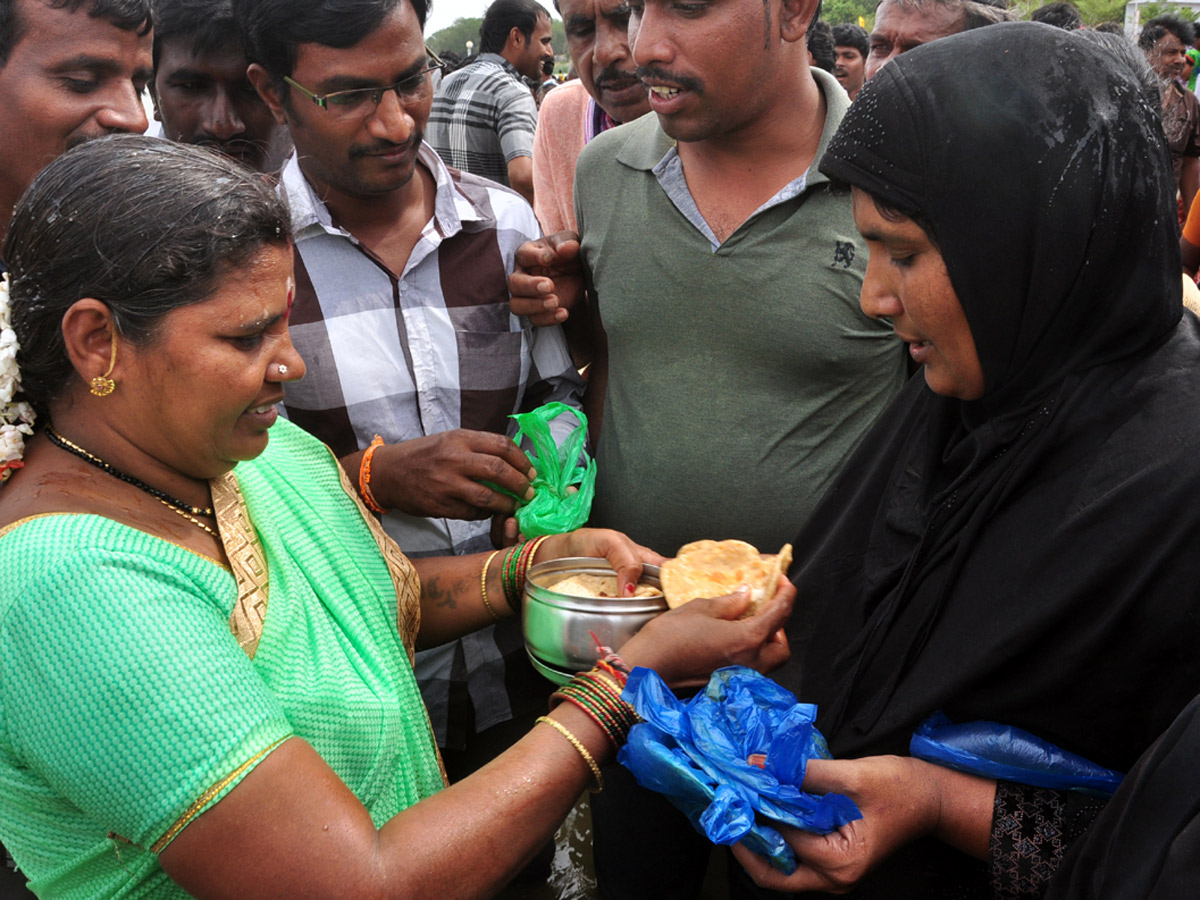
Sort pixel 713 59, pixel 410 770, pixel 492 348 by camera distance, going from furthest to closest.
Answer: pixel 492 348, pixel 713 59, pixel 410 770

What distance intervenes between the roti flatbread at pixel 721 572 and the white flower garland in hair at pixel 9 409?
1.25 meters

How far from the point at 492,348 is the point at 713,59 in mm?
1002

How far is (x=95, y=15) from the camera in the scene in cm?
234

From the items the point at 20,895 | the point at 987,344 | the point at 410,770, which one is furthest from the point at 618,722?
the point at 20,895

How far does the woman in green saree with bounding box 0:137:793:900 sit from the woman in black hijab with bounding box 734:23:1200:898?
15.9 inches

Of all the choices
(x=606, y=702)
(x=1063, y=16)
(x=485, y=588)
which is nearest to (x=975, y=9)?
(x=1063, y=16)

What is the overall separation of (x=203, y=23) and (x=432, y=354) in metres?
1.41

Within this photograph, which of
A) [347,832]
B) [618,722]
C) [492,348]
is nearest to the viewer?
[347,832]

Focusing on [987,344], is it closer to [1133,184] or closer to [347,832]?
[1133,184]

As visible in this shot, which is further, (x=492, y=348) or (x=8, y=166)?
(x=492, y=348)

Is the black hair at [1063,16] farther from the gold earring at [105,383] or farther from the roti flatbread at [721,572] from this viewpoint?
the gold earring at [105,383]

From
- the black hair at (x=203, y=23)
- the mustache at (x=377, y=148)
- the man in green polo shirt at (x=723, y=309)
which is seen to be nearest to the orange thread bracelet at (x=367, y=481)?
the man in green polo shirt at (x=723, y=309)

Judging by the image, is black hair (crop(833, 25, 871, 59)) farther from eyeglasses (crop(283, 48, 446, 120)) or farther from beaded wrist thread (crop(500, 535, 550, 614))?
beaded wrist thread (crop(500, 535, 550, 614))

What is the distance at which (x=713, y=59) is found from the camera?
248 centimetres
